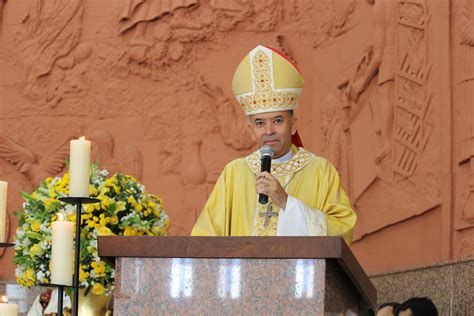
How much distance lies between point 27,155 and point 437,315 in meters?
4.85

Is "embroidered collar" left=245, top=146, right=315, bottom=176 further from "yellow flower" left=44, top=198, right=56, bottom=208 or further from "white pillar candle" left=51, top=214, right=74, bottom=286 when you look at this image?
"white pillar candle" left=51, top=214, right=74, bottom=286

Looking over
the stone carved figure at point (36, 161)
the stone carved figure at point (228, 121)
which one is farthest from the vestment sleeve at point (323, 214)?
the stone carved figure at point (36, 161)

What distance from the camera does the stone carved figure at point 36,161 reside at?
1034 centimetres

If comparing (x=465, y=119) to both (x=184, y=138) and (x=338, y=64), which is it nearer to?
(x=338, y=64)

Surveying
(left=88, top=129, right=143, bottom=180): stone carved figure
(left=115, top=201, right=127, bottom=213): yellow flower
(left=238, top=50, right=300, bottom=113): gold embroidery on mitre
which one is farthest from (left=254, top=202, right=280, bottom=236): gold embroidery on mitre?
(left=88, top=129, right=143, bottom=180): stone carved figure

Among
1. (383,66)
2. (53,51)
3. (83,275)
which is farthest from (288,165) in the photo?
(53,51)

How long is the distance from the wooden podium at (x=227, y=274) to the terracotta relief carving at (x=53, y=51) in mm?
6974

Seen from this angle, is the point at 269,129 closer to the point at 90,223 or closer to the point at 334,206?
the point at 334,206

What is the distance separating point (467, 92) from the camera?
7758 mm

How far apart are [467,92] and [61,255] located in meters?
4.37

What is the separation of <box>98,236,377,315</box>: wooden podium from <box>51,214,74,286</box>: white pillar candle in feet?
1.60

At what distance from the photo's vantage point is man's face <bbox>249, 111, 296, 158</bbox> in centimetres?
510

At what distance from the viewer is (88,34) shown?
10.5m

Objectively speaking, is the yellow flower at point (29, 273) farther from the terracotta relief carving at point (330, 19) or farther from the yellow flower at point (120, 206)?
the terracotta relief carving at point (330, 19)
